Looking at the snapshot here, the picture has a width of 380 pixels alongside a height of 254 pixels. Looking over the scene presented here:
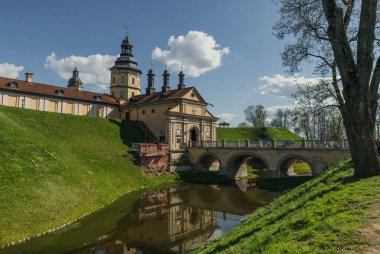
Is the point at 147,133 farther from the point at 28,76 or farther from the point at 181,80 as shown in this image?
the point at 28,76

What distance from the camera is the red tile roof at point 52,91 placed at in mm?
44725

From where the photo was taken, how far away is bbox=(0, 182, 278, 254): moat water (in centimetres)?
1586

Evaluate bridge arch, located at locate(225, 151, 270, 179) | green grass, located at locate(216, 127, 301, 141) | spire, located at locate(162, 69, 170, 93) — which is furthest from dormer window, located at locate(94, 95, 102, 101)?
bridge arch, located at locate(225, 151, 270, 179)

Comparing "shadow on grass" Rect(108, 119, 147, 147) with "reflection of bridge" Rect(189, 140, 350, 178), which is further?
"shadow on grass" Rect(108, 119, 147, 147)

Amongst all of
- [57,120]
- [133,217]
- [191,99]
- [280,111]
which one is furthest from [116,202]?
[280,111]

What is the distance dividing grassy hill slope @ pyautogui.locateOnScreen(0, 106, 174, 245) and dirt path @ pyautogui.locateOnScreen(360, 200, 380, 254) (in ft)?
54.0

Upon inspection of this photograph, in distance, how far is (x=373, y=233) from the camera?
6320 millimetres

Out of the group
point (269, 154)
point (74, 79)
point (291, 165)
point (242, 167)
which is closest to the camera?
point (269, 154)

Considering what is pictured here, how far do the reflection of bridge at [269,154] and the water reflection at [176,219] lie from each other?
6812mm

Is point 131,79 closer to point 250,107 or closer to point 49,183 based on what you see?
point 49,183

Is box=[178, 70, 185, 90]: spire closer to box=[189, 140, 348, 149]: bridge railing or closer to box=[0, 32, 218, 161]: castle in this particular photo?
box=[0, 32, 218, 161]: castle

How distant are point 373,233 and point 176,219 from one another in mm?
16704

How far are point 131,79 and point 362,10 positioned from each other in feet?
172

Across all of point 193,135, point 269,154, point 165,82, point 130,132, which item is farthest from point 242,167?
point 165,82
